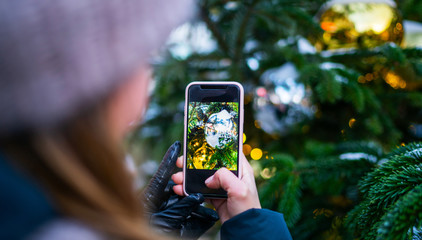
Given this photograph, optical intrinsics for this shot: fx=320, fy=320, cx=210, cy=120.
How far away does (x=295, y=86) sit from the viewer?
110 centimetres

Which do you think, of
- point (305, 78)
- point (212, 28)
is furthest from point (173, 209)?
point (212, 28)

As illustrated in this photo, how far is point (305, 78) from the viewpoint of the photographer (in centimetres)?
92

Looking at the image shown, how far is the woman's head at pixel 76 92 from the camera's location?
0.87ft

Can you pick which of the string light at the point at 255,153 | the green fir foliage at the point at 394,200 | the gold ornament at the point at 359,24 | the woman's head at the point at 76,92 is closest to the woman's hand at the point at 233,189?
the green fir foliage at the point at 394,200

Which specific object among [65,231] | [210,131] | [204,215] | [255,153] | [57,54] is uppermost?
[57,54]

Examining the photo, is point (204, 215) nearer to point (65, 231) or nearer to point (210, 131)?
point (210, 131)

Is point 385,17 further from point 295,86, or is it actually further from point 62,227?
point 62,227

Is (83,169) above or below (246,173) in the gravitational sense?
above

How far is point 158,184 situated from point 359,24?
32.5 inches

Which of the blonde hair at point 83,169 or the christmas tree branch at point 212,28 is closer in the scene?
the blonde hair at point 83,169

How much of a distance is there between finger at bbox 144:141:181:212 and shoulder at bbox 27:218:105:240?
1.16ft

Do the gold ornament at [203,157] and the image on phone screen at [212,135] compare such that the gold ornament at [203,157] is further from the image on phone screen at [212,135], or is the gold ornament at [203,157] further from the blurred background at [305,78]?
the blurred background at [305,78]

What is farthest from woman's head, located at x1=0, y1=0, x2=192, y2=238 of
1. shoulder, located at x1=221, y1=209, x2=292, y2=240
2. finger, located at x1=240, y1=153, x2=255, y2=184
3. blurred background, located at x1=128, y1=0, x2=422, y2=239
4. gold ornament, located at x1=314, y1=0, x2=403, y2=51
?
gold ornament, located at x1=314, y1=0, x2=403, y2=51

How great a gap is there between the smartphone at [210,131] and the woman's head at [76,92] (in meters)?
0.37
